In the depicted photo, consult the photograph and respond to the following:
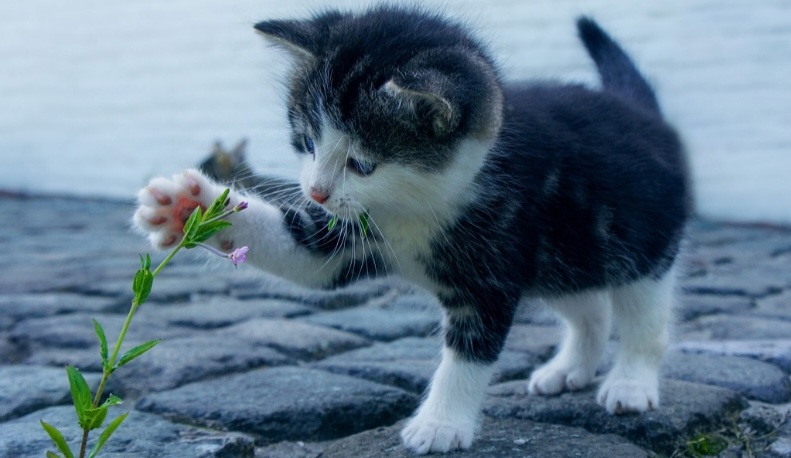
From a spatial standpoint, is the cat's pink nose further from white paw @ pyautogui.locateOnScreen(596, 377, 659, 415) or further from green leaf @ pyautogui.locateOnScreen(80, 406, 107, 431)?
white paw @ pyautogui.locateOnScreen(596, 377, 659, 415)

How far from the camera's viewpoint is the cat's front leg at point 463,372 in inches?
77.3

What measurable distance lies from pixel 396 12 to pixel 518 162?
0.43 metres

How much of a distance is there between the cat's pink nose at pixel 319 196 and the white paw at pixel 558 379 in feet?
2.88

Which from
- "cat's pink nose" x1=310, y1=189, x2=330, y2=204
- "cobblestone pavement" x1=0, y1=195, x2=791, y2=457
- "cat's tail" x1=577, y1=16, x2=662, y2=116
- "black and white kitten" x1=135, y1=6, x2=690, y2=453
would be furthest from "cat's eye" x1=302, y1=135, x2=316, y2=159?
"cat's tail" x1=577, y1=16, x2=662, y2=116

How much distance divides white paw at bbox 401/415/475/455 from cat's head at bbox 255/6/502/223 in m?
0.45

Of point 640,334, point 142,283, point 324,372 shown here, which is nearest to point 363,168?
point 142,283

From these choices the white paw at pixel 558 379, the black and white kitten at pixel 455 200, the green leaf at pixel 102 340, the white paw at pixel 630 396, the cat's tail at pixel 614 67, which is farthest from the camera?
the cat's tail at pixel 614 67

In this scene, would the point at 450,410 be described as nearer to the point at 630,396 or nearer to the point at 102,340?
the point at 630,396

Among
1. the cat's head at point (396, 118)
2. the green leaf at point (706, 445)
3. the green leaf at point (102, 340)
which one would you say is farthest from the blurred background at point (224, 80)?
the green leaf at point (102, 340)

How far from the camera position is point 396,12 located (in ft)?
6.73

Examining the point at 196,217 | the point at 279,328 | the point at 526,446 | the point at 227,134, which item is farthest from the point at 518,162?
the point at 227,134

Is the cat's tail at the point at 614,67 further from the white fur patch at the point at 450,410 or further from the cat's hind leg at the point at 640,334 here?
the white fur patch at the point at 450,410

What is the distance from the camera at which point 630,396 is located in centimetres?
217

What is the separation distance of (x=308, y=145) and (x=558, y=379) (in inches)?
36.7
